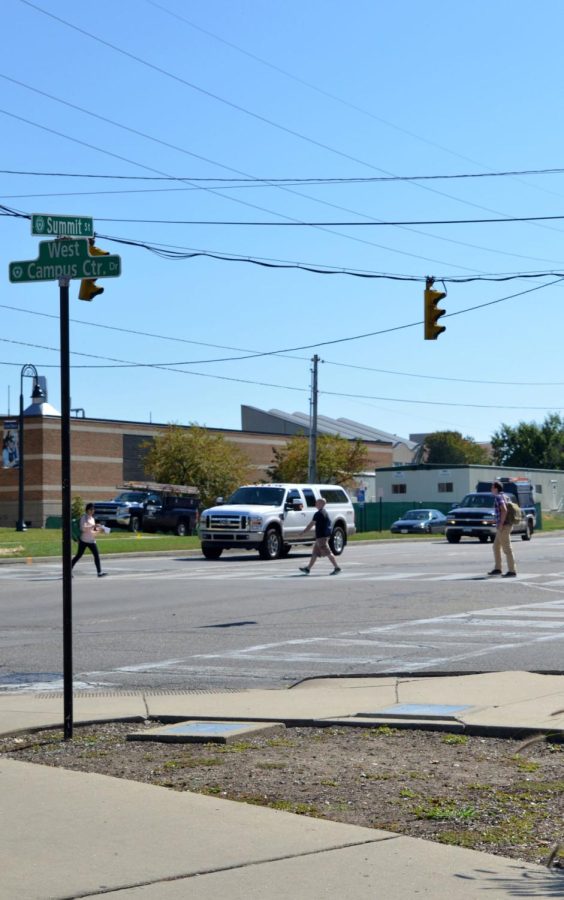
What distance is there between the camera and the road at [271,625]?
39.3ft

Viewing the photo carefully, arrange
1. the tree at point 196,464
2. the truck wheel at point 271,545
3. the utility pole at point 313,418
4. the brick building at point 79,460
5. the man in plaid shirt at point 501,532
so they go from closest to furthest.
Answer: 1. the man in plaid shirt at point 501,532
2. the truck wheel at point 271,545
3. the utility pole at point 313,418
4. the tree at point 196,464
5. the brick building at point 79,460

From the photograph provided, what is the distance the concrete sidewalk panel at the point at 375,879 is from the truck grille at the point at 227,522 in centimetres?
2684

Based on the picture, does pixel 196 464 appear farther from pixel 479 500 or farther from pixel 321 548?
pixel 321 548

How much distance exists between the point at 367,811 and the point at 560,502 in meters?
77.8

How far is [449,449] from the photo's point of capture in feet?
434

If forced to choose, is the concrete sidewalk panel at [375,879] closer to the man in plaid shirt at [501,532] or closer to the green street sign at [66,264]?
the green street sign at [66,264]

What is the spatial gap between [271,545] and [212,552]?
75.9 inches

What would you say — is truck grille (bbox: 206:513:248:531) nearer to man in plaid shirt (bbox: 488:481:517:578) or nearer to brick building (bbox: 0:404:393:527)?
man in plaid shirt (bbox: 488:481:517:578)

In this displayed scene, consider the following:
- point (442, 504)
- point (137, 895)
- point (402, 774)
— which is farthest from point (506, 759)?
point (442, 504)

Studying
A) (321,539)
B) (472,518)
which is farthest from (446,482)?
(321,539)

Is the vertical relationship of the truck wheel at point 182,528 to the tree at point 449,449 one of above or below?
below

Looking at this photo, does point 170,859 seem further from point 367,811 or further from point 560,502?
point 560,502

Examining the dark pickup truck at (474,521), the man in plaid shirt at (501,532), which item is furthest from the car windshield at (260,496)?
the dark pickup truck at (474,521)

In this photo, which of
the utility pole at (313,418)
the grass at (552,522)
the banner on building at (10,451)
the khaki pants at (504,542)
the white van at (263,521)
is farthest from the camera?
the banner on building at (10,451)
